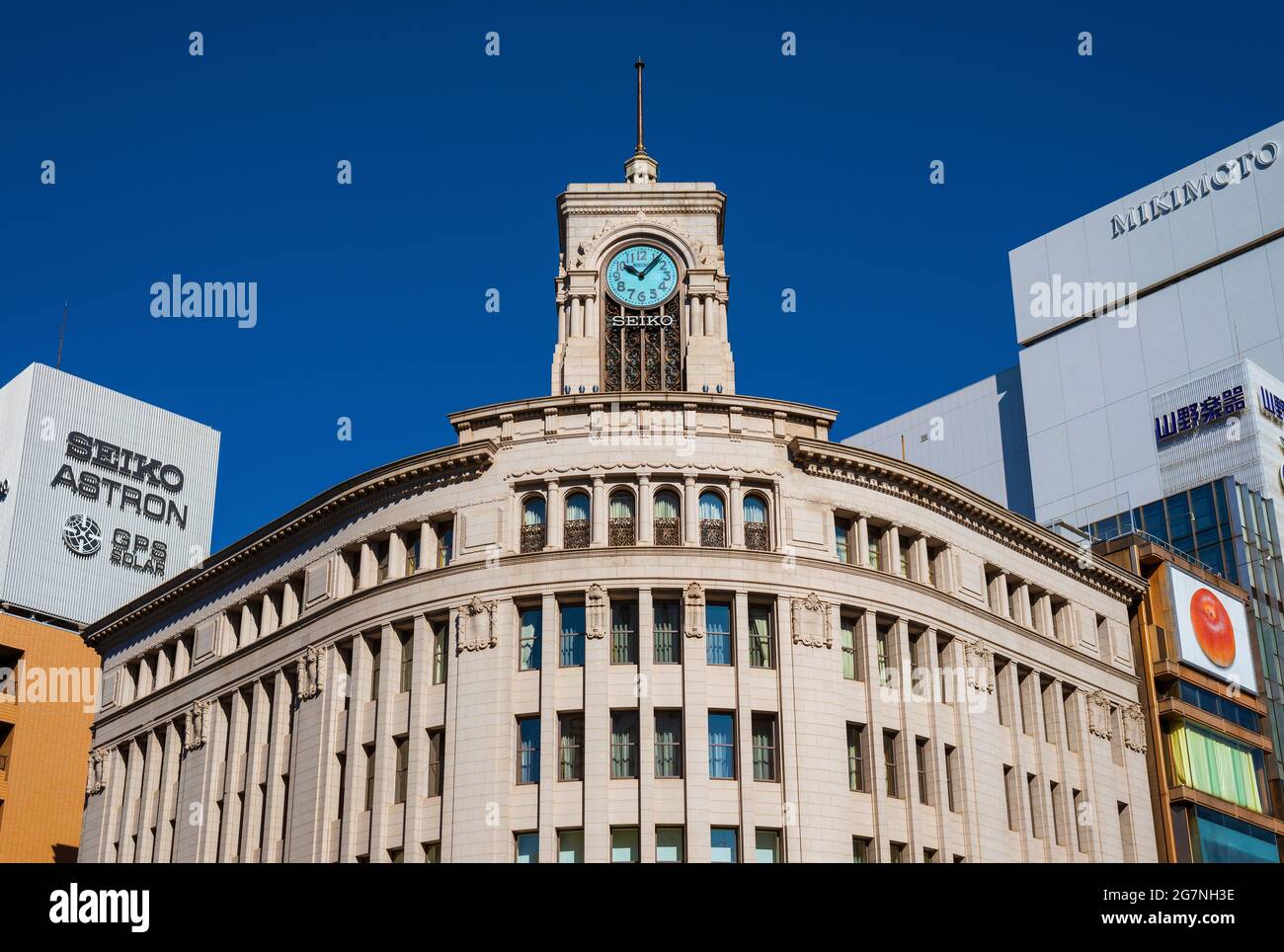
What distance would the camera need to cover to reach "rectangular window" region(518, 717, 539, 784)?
52.7m

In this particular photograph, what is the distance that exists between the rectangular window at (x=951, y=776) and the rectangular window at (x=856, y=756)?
3716 millimetres

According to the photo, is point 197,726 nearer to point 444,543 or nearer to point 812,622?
point 444,543

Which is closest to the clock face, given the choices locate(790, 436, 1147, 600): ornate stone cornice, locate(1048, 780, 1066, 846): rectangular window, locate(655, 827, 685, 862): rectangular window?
locate(790, 436, 1147, 600): ornate stone cornice

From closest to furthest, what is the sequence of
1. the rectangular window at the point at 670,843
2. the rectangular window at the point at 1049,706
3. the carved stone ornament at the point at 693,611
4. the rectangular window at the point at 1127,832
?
the rectangular window at the point at 670,843 → the carved stone ornament at the point at 693,611 → the rectangular window at the point at 1049,706 → the rectangular window at the point at 1127,832

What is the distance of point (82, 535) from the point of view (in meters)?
121

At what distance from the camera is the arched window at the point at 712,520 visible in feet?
183

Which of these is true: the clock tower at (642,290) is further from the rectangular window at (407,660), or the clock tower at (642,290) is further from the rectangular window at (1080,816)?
the rectangular window at (1080,816)

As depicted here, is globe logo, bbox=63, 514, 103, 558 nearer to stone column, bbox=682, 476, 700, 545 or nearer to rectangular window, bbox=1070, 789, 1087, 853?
stone column, bbox=682, 476, 700, 545

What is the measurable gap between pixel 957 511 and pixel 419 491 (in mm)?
20117

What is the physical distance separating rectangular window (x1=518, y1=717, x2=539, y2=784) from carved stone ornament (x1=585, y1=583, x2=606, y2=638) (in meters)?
3.42

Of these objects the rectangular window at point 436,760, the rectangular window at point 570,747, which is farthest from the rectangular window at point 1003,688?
the rectangular window at point 436,760
